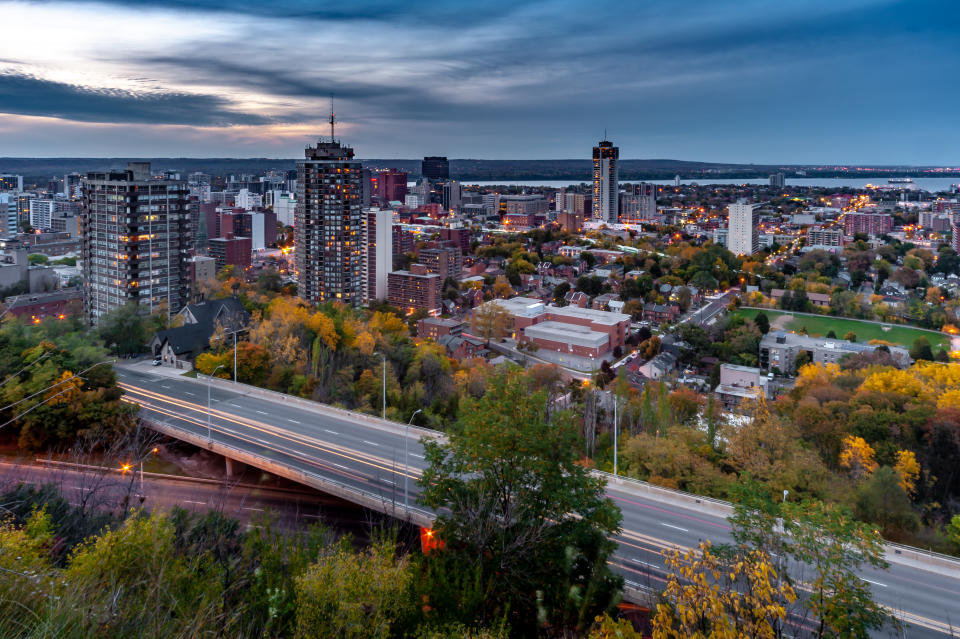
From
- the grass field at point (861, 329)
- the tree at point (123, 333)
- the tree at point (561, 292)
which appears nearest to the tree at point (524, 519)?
the tree at point (123, 333)

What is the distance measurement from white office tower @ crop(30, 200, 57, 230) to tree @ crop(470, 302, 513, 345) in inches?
1921

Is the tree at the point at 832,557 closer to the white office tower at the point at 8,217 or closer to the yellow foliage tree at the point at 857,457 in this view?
the yellow foliage tree at the point at 857,457

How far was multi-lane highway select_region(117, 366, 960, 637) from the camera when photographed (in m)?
5.54

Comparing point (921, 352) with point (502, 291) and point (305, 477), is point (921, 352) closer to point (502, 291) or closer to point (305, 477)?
point (502, 291)

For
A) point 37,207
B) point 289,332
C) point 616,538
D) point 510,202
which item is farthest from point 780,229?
point 37,207

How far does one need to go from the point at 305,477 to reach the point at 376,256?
2523cm

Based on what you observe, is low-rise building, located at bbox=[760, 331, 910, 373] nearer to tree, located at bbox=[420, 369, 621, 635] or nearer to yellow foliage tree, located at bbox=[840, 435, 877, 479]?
yellow foliage tree, located at bbox=[840, 435, 877, 479]

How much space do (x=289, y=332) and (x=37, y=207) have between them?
55.0m

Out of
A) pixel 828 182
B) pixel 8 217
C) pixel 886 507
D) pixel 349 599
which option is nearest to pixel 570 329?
pixel 886 507

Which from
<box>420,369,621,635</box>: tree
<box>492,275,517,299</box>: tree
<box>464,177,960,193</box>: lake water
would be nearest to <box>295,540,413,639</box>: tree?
<box>420,369,621,635</box>: tree

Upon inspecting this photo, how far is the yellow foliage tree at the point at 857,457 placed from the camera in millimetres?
9787

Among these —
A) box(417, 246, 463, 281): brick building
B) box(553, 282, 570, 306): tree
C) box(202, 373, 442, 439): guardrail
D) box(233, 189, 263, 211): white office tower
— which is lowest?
box(202, 373, 442, 439): guardrail

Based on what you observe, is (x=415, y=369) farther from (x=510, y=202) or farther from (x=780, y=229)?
(x=510, y=202)

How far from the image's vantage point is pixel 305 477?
7633mm
